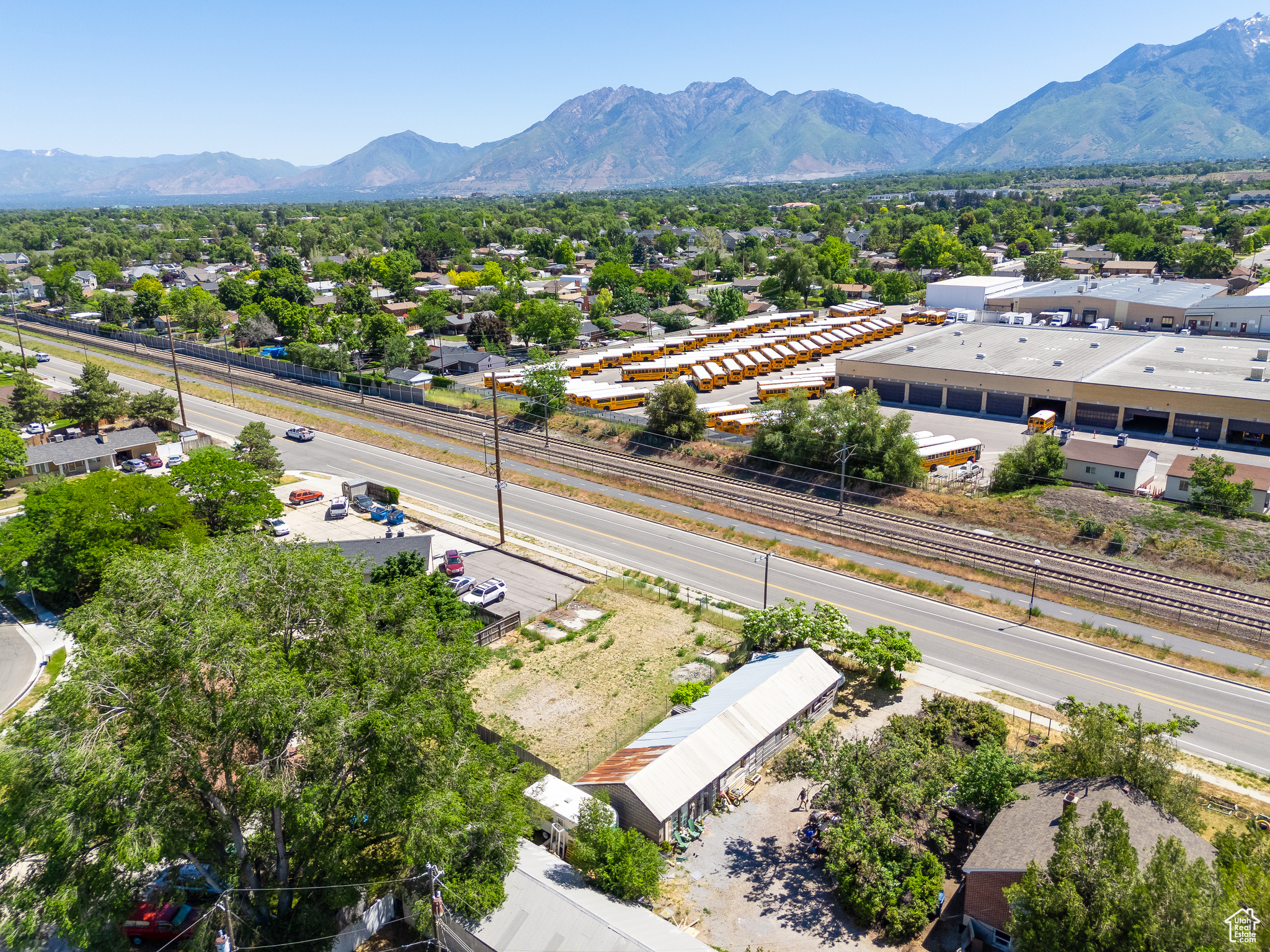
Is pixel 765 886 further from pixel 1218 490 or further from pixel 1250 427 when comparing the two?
pixel 1250 427

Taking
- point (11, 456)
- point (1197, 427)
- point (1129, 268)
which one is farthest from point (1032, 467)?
point (1129, 268)

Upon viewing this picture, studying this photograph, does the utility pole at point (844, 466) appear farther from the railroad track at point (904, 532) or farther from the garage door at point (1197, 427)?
the garage door at point (1197, 427)

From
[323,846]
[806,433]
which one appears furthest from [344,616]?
[806,433]

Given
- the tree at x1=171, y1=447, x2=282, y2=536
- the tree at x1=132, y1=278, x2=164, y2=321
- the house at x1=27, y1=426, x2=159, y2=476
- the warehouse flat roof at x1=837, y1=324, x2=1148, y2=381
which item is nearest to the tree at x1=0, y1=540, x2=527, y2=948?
the tree at x1=171, y1=447, x2=282, y2=536

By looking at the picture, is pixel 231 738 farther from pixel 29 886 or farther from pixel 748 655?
pixel 748 655

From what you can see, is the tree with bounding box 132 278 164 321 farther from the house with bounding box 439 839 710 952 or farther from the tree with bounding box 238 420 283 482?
the house with bounding box 439 839 710 952
